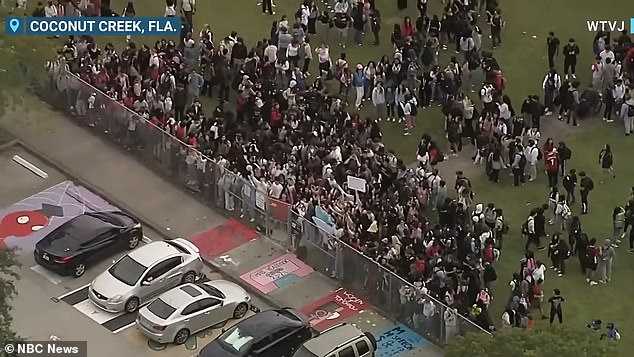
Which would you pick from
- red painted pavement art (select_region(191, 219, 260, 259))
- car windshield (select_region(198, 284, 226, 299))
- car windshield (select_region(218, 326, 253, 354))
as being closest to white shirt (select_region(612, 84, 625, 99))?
red painted pavement art (select_region(191, 219, 260, 259))

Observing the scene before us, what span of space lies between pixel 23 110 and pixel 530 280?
1662cm

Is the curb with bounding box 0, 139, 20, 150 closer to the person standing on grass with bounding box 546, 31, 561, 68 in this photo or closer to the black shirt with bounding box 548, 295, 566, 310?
the black shirt with bounding box 548, 295, 566, 310

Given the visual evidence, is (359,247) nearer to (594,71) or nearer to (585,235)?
(585,235)

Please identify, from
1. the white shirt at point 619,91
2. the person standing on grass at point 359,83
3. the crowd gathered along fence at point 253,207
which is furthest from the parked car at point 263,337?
the white shirt at point 619,91

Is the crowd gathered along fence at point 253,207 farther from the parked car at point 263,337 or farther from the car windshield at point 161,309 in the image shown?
the car windshield at point 161,309

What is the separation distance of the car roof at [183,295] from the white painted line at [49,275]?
340 centimetres

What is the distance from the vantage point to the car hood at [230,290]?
36.1m

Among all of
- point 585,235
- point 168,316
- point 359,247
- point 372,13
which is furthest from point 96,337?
point 372,13

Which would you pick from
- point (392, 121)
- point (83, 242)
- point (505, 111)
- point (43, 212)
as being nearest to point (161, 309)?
point (83, 242)

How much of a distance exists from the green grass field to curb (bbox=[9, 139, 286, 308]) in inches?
131

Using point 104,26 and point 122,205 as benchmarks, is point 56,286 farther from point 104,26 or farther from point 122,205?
point 104,26

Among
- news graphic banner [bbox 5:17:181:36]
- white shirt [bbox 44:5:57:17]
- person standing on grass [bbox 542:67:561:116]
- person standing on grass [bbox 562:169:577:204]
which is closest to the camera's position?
person standing on grass [bbox 562:169:577:204]

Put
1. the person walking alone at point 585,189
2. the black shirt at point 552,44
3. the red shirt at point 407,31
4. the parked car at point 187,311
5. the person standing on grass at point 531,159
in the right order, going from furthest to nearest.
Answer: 1. the black shirt at point 552,44
2. the red shirt at point 407,31
3. the person standing on grass at point 531,159
4. the person walking alone at point 585,189
5. the parked car at point 187,311

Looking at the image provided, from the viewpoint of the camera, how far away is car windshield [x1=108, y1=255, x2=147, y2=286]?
3622 cm
